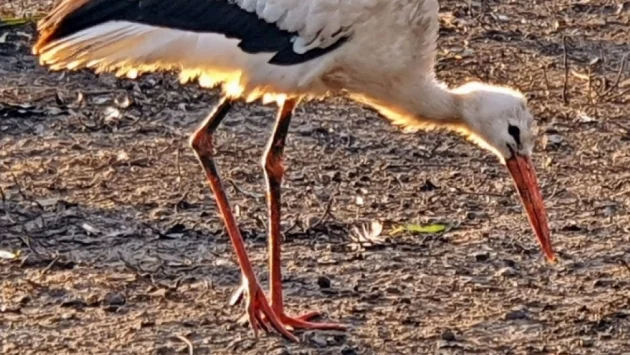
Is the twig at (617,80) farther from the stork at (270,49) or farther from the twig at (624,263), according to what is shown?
the stork at (270,49)

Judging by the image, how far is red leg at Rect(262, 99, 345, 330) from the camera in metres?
7.59

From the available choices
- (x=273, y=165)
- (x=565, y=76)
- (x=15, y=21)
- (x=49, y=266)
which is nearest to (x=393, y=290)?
(x=273, y=165)

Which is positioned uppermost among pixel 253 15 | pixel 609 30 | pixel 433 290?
pixel 253 15

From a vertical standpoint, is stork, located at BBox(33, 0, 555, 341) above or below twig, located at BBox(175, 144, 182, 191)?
above

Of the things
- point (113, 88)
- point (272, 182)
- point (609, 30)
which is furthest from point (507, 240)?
point (609, 30)

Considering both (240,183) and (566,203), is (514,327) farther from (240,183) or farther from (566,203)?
(240,183)

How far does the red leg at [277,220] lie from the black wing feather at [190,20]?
16.8 inches

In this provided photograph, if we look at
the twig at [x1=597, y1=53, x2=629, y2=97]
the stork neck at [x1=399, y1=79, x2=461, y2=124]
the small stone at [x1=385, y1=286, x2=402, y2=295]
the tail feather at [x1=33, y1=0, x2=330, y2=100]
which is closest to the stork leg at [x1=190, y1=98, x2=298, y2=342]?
the tail feather at [x1=33, y1=0, x2=330, y2=100]

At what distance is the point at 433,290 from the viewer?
7.93m

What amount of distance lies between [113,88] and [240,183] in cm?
184

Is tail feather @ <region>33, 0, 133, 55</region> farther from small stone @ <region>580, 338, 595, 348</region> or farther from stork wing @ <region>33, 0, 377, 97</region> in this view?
small stone @ <region>580, 338, 595, 348</region>

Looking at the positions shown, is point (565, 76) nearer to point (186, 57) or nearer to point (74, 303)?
point (186, 57)

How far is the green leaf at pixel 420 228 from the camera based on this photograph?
8.73 meters

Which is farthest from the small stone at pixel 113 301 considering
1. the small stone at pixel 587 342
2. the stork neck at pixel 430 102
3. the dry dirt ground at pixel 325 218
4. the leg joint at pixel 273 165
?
the small stone at pixel 587 342
